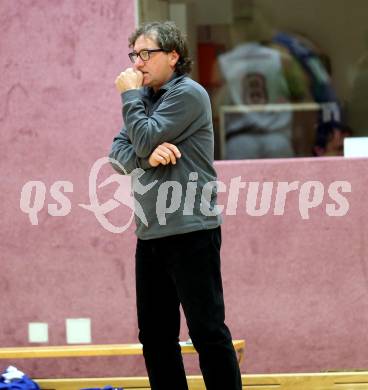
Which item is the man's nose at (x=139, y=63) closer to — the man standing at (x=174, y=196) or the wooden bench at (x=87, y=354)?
the man standing at (x=174, y=196)

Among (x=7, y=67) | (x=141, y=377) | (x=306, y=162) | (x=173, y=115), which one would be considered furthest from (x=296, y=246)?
(x=7, y=67)

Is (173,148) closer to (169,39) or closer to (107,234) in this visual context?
(169,39)

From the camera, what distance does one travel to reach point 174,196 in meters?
4.10

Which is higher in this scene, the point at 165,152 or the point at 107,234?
the point at 165,152

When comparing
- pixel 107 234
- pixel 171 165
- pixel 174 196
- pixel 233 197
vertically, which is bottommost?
pixel 107 234

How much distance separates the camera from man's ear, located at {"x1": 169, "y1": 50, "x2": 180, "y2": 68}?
4.25 metres

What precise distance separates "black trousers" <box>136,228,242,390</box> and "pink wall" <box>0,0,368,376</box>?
38.9 inches

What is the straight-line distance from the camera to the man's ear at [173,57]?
14.0ft

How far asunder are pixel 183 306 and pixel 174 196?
1.59ft

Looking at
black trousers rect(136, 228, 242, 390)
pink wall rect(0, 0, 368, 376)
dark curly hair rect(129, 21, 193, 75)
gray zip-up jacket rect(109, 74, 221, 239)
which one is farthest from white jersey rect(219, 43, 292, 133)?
black trousers rect(136, 228, 242, 390)

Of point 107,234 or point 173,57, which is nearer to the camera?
point 173,57

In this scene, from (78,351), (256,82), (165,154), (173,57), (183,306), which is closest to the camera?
(165,154)

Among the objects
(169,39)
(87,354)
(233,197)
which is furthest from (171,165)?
(87,354)

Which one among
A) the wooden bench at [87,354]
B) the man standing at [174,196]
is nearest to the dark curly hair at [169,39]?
the man standing at [174,196]
